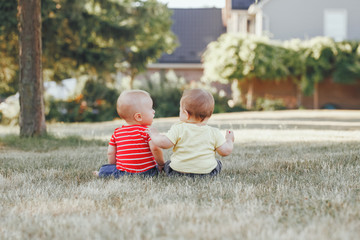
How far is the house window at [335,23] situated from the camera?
21953 mm

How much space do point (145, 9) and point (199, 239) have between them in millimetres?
12034

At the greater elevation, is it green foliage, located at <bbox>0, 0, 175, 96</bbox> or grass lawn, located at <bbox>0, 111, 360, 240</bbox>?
green foliage, located at <bbox>0, 0, 175, 96</bbox>

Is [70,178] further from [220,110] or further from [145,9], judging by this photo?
[220,110]

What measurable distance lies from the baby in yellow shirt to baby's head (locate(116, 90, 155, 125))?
0.24 metres

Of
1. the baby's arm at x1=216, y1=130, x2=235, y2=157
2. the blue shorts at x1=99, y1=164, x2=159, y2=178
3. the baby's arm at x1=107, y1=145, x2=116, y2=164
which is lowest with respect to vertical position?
the blue shorts at x1=99, y1=164, x2=159, y2=178

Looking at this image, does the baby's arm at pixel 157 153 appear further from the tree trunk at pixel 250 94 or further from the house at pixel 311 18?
the house at pixel 311 18

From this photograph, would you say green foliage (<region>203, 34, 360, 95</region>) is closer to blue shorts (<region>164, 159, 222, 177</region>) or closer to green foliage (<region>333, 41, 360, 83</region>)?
green foliage (<region>333, 41, 360, 83</region>)

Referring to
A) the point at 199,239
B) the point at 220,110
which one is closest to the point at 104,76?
the point at 220,110

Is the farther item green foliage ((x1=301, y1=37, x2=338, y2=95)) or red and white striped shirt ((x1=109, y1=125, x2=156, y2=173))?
green foliage ((x1=301, y1=37, x2=338, y2=95))

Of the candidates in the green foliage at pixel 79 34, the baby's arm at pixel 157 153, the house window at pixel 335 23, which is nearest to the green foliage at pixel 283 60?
the house window at pixel 335 23

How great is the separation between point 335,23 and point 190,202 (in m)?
21.2

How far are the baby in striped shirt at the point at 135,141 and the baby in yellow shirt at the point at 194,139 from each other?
8.5 inches

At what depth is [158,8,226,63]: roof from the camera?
26875 mm

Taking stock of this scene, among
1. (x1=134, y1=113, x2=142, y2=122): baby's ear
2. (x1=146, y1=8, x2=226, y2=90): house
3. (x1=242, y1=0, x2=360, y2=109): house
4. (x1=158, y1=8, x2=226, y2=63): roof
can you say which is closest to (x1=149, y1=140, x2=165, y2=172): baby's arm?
(x1=134, y1=113, x2=142, y2=122): baby's ear
